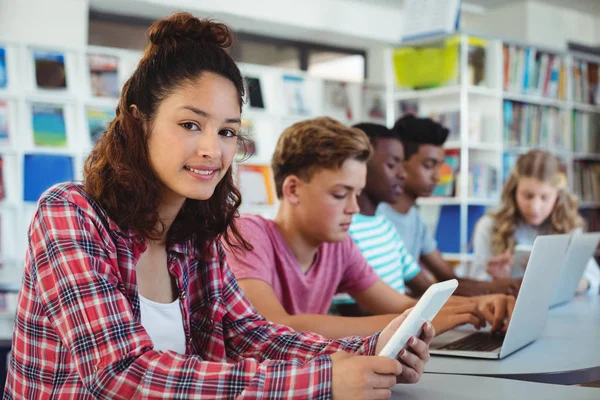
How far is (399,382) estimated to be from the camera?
3.63 ft

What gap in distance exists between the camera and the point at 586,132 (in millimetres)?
5805

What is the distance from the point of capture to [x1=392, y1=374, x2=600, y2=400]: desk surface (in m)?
1.04

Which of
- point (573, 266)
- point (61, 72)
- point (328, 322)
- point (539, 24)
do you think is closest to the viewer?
point (328, 322)

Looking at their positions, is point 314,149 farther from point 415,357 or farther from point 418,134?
point 418,134

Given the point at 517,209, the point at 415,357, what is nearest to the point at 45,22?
the point at 517,209

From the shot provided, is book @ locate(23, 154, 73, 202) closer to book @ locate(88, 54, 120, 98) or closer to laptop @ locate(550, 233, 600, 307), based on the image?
book @ locate(88, 54, 120, 98)

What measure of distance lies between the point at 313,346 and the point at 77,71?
417 cm

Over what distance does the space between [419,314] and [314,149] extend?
3.34 ft

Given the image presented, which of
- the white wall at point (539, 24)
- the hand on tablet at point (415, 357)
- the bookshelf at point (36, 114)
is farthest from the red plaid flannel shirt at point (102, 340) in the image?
the white wall at point (539, 24)

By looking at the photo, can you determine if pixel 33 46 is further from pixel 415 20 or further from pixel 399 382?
pixel 399 382

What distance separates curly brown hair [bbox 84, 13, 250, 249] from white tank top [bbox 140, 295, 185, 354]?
0.38ft

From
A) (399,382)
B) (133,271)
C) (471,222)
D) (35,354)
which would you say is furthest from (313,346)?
(471,222)

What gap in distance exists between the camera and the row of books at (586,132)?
18.8ft

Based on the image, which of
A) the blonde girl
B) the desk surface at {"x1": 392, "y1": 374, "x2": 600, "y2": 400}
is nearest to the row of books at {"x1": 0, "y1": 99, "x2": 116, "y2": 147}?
the blonde girl
